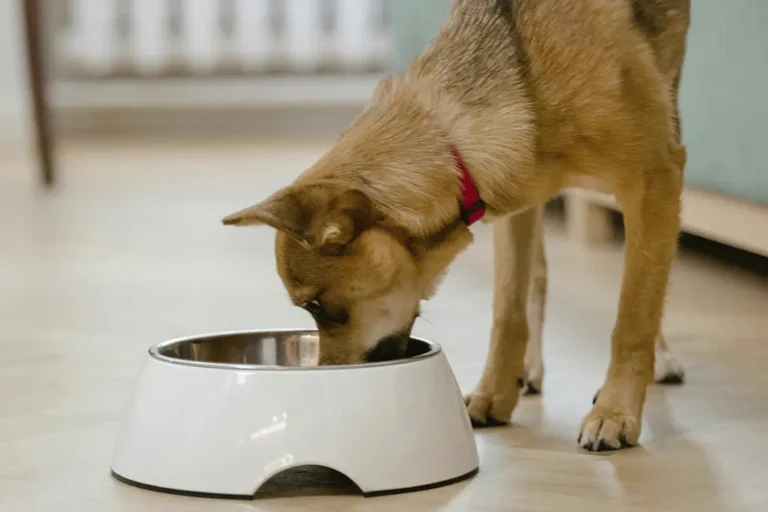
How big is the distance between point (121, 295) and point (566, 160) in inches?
58.4

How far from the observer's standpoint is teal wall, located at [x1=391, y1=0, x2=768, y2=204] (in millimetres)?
2377

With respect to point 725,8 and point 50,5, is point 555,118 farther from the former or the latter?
point 50,5

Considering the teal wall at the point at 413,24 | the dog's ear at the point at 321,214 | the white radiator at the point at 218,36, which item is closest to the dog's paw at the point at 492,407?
the dog's ear at the point at 321,214

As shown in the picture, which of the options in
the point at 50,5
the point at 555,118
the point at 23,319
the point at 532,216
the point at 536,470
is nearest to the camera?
the point at 536,470

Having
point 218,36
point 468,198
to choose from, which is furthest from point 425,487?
point 218,36

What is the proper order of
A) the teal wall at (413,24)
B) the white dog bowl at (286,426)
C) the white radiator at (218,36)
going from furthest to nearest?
1. the white radiator at (218,36)
2. the teal wall at (413,24)
3. the white dog bowl at (286,426)

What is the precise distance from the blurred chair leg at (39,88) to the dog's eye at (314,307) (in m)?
3.60

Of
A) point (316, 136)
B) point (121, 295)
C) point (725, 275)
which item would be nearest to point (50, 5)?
point (316, 136)

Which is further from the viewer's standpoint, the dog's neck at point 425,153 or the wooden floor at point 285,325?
the dog's neck at point 425,153

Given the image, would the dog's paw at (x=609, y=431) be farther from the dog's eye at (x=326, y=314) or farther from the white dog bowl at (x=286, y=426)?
the dog's eye at (x=326, y=314)

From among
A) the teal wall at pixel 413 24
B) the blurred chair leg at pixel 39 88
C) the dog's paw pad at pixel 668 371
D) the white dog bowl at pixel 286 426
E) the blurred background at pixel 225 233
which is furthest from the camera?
the blurred chair leg at pixel 39 88

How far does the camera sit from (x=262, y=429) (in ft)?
4.21

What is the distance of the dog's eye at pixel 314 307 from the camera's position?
149cm

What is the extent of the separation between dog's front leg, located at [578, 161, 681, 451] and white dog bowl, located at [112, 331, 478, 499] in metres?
0.33
